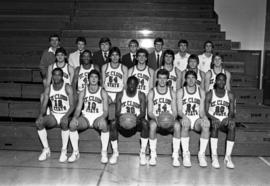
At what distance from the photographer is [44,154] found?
171 inches

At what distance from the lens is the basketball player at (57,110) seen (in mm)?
4301

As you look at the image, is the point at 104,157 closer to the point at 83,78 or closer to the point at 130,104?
the point at 130,104

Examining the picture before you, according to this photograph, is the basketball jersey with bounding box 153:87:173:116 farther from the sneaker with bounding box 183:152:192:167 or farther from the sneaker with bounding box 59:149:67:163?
the sneaker with bounding box 59:149:67:163

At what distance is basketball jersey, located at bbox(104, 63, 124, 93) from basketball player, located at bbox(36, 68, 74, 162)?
0.60 metres

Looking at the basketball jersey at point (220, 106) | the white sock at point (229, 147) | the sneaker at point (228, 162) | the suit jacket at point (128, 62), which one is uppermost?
the suit jacket at point (128, 62)

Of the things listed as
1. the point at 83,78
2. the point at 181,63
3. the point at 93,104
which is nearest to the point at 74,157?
the point at 93,104

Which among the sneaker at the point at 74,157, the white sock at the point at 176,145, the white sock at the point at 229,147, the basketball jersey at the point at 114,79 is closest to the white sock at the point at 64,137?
the sneaker at the point at 74,157

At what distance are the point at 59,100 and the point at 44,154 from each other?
0.72 m

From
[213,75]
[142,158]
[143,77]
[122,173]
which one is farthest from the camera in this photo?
[213,75]

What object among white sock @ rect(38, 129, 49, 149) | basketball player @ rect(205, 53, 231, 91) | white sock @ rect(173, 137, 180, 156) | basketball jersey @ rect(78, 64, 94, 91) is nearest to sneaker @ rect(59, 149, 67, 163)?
white sock @ rect(38, 129, 49, 149)

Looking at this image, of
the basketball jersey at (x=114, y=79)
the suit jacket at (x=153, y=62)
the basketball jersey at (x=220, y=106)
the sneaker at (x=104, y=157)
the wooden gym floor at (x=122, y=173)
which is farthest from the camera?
the suit jacket at (x=153, y=62)

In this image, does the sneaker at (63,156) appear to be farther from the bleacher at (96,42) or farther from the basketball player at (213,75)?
the basketball player at (213,75)

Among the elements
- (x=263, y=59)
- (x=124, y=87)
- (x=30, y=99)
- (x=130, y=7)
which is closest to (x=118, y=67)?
(x=124, y=87)

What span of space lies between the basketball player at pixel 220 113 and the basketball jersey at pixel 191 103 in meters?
0.12
